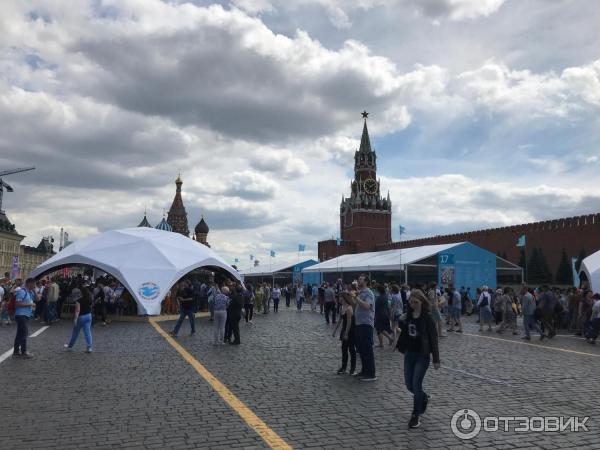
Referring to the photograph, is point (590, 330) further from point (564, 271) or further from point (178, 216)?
point (178, 216)

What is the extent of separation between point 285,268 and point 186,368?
41.2 metres

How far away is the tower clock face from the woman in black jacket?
98326mm

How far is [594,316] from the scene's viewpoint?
45.7ft

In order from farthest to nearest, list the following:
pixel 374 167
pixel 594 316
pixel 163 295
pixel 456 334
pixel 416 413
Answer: pixel 374 167
pixel 163 295
pixel 456 334
pixel 594 316
pixel 416 413

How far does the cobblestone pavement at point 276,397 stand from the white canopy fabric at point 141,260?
29.2 ft

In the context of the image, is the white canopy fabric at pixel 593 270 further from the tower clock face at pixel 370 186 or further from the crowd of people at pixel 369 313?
the tower clock face at pixel 370 186

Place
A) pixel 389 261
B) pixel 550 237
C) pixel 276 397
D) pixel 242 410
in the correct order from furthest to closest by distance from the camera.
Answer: pixel 550 237, pixel 389 261, pixel 276 397, pixel 242 410

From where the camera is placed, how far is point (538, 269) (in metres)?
52.1

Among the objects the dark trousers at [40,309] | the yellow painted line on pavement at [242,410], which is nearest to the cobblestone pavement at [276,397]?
the yellow painted line on pavement at [242,410]

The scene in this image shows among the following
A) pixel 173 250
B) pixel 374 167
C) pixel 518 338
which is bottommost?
pixel 518 338

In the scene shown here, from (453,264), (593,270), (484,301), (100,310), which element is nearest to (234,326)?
(100,310)

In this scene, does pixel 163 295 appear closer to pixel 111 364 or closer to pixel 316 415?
pixel 111 364

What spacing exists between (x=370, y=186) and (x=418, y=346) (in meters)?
99.5

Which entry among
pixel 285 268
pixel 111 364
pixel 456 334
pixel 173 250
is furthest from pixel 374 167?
pixel 111 364
